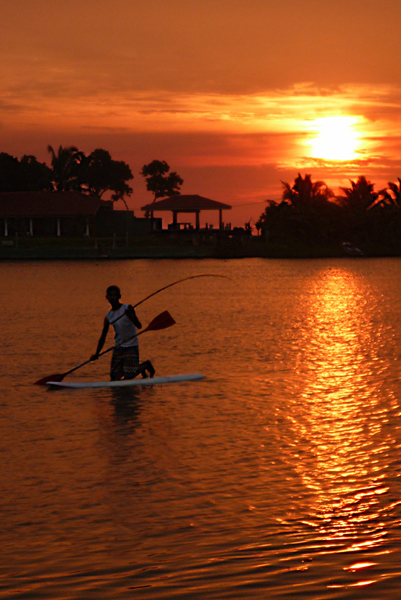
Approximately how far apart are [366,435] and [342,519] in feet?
11.0

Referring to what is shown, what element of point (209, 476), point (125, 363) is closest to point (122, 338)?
point (125, 363)

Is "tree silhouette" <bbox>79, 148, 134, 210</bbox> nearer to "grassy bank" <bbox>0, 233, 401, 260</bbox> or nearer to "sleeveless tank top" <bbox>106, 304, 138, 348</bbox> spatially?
"grassy bank" <bbox>0, 233, 401, 260</bbox>

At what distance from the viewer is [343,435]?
1003cm

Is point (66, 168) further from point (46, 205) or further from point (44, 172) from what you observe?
point (46, 205)

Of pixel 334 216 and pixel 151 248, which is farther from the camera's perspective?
pixel 334 216

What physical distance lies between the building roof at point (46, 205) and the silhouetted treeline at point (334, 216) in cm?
2013

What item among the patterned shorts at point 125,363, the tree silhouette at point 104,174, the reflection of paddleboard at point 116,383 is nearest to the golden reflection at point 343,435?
the reflection of paddleboard at point 116,383

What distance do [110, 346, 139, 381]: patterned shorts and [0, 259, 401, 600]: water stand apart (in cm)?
37

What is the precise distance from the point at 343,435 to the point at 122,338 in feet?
14.0

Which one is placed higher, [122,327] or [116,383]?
[122,327]

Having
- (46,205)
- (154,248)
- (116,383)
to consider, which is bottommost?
(116,383)

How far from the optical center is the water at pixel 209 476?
5656mm

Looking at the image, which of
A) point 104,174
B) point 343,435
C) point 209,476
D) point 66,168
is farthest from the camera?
point 104,174

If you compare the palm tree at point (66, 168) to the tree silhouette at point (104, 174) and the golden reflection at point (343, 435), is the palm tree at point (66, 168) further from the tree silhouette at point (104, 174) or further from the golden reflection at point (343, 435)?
the golden reflection at point (343, 435)
